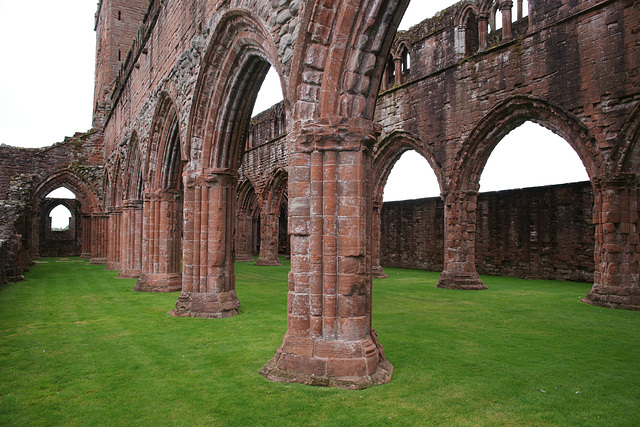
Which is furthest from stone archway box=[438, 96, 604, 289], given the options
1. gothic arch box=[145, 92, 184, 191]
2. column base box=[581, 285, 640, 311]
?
gothic arch box=[145, 92, 184, 191]

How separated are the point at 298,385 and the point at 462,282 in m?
8.04

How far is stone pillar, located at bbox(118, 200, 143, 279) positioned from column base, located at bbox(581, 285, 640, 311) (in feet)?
35.7

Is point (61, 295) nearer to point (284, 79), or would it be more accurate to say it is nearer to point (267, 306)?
point (267, 306)

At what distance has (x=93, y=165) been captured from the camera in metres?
20.2

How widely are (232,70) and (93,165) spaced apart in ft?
52.6

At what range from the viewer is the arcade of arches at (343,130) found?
409 cm

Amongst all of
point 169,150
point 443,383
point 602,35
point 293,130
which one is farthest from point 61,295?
point 602,35

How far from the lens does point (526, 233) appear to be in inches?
555

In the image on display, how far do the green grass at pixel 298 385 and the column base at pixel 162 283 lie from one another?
1.64 m

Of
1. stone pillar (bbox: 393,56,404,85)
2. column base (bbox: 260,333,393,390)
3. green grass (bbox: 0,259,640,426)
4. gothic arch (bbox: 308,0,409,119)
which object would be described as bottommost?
green grass (bbox: 0,259,640,426)

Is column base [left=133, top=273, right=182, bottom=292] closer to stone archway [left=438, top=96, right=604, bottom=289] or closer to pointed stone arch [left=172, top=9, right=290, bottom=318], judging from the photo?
pointed stone arch [left=172, top=9, right=290, bottom=318]

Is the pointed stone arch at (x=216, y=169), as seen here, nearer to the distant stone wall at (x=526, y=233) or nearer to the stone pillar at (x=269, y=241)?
the distant stone wall at (x=526, y=233)

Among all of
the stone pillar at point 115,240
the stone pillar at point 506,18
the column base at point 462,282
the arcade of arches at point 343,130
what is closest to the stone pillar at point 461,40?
the arcade of arches at point 343,130

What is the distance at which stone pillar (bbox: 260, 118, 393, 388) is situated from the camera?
3.96 meters
